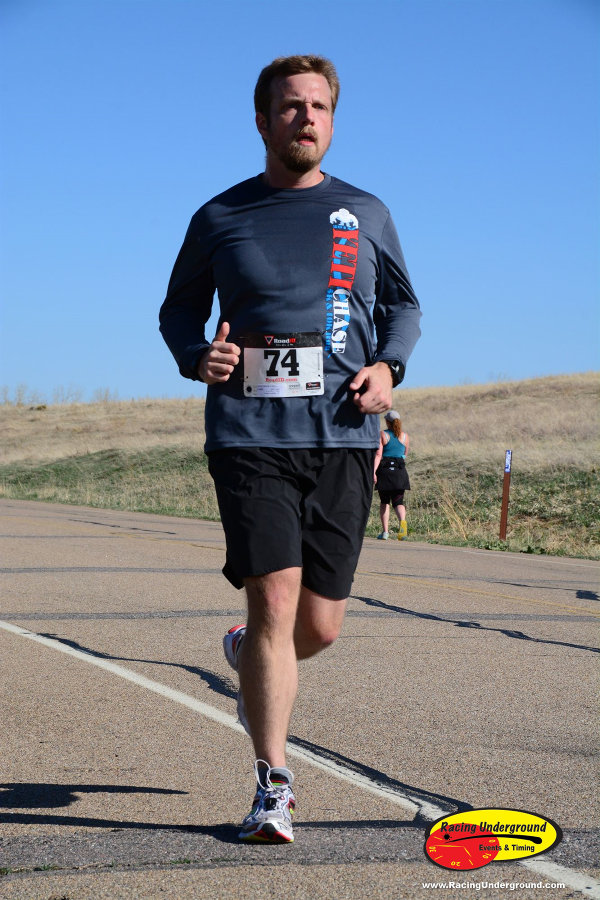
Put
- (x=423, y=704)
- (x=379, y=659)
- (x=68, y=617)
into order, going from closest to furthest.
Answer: (x=423, y=704)
(x=379, y=659)
(x=68, y=617)

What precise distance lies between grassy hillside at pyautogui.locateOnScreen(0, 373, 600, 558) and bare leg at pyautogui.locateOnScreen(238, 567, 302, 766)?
14.1 meters

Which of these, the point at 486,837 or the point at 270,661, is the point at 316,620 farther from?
the point at 486,837

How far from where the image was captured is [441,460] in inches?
1367

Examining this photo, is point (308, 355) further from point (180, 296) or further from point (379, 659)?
point (379, 659)

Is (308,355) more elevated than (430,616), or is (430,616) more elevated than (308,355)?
(308,355)

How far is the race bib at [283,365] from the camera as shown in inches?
145

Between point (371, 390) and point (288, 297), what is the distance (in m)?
0.42

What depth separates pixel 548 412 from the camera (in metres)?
51.8

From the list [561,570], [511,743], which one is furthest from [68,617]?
[561,570]

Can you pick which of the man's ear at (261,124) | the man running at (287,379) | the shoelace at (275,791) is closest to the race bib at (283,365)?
the man running at (287,379)

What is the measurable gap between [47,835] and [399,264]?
7.46 feet

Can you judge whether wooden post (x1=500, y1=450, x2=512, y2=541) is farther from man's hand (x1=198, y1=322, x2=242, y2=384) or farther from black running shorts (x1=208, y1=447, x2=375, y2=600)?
man's hand (x1=198, y1=322, x2=242, y2=384)

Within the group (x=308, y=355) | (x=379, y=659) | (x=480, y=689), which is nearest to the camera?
(x=308, y=355)

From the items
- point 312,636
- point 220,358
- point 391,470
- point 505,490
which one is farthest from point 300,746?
point 505,490
